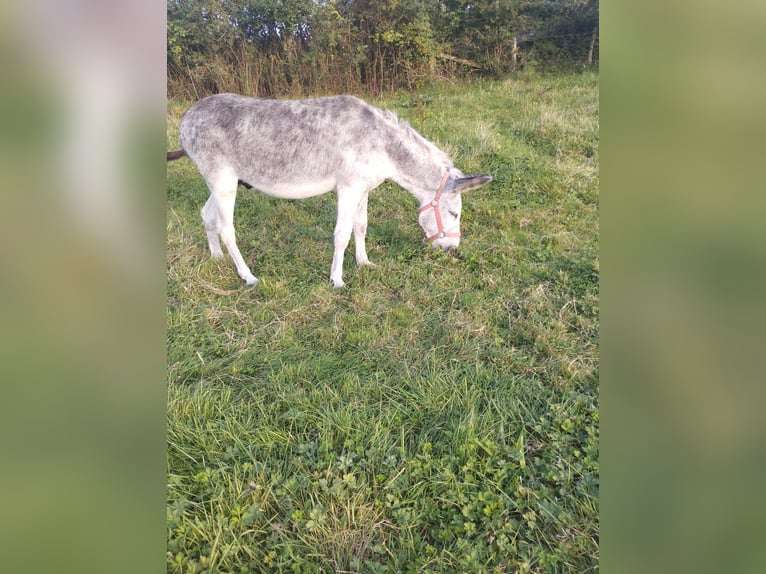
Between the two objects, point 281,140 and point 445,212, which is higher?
point 281,140

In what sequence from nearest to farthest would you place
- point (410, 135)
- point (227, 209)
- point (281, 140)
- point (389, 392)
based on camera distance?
point (389, 392) → point (281, 140) → point (227, 209) → point (410, 135)

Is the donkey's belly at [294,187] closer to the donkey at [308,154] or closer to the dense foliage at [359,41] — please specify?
the donkey at [308,154]

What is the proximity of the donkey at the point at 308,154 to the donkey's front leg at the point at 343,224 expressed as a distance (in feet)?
0.04

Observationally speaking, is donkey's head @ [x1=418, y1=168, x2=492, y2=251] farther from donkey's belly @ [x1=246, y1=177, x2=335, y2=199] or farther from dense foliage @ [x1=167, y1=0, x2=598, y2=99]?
dense foliage @ [x1=167, y1=0, x2=598, y2=99]

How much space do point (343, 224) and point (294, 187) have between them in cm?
66

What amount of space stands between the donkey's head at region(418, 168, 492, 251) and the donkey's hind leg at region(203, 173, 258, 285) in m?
2.03

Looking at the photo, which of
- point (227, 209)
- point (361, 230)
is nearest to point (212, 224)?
point (227, 209)

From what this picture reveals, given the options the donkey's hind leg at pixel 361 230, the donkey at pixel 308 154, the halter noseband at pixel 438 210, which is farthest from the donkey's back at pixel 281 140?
the halter noseband at pixel 438 210

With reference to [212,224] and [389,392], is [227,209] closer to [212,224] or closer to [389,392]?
[212,224]

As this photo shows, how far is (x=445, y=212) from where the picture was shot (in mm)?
4809

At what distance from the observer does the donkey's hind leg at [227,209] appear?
456 cm

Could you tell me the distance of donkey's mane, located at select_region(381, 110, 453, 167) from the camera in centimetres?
468
